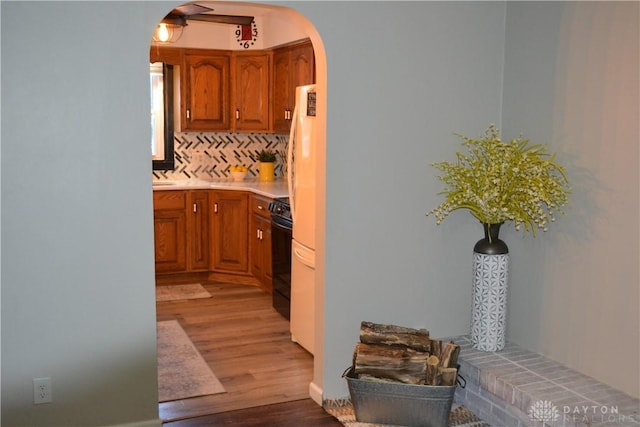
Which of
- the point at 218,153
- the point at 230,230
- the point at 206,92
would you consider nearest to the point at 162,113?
the point at 206,92

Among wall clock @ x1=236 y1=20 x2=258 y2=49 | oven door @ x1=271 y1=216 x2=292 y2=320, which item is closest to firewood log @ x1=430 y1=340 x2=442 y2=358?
oven door @ x1=271 y1=216 x2=292 y2=320

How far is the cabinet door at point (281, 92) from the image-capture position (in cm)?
636

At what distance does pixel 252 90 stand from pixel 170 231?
1.59 meters

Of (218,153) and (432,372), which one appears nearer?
(432,372)

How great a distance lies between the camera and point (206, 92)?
22.3 ft

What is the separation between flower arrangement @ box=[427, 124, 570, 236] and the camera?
342cm

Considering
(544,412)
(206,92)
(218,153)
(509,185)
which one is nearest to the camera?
(544,412)

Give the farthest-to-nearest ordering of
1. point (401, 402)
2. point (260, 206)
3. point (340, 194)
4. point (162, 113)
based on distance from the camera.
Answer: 1. point (162, 113)
2. point (260, 206)
3. point (340, 194)
4. point (401, 402)

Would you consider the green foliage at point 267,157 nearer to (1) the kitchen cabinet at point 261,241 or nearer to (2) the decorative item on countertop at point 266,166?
(2) the decorative item on countertop at point 266,166

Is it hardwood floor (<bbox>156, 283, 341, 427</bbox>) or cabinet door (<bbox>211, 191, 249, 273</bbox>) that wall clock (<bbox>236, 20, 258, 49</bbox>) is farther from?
hardwood floor (<bbox>156, 283, 341, 427</bbox>)

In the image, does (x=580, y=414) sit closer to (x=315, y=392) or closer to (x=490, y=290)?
(x=490, y=290)

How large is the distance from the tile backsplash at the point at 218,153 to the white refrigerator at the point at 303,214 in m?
2.64

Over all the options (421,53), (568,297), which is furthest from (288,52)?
(568,297)

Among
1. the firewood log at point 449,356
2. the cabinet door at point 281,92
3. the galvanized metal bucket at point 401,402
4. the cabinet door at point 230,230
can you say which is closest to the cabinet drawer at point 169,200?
the cabinet door at point 230,230
